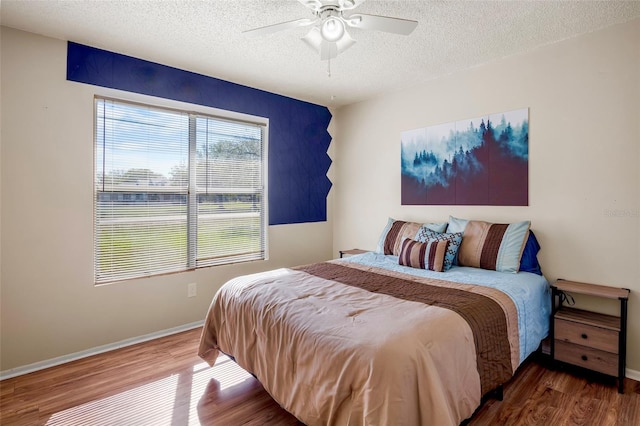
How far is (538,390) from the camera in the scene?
2.20 m

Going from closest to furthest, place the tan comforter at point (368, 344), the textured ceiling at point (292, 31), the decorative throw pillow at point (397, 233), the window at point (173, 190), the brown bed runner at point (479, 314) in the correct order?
1. the tan comforter at point (368, 344)
2. the brown bed runner at point (479, 314)
3. the textured ceiling at point (292, 31)
4. the window at point (173, 190)
5. the decorative throw pillow at point (397, 233)

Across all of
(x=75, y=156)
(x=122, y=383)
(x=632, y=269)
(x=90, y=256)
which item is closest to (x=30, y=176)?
(x=75, y=156)

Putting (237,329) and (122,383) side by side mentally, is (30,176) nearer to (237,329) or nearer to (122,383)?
(122,383)

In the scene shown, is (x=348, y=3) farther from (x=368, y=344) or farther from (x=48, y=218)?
(x=48, y=218)

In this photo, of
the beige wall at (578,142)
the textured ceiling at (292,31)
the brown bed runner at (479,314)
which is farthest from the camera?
the beige wall at (578,142)

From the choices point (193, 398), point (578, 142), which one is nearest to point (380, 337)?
point (193, 398)

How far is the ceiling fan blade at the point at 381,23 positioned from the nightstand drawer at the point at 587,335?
7.45ft

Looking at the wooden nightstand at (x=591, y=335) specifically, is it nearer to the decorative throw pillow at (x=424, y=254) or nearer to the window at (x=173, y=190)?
the decorative throw pillow at (x=424, y=254)

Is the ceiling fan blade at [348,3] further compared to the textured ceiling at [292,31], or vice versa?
the textured ceiling at [292,31]

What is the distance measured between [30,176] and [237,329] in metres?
1.97

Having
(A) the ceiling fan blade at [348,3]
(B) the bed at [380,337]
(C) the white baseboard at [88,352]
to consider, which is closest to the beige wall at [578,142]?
(B) the bed at [380,337]

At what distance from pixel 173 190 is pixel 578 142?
139 inches

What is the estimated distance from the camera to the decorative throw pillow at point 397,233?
3286mm

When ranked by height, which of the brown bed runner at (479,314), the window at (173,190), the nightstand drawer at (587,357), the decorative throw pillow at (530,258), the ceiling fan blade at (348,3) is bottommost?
the nightstand drawer at (587,357)
